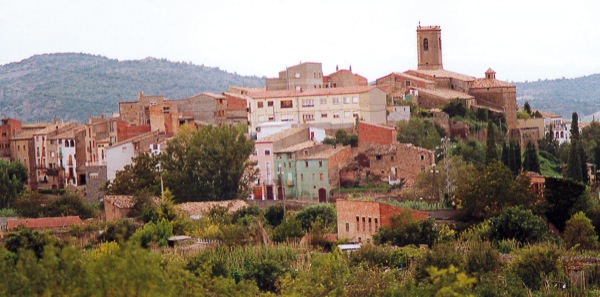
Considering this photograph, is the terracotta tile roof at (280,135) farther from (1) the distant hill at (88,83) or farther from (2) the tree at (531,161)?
(1) the distant hill at (88,83)

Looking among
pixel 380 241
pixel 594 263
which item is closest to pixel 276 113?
pixel 380 241

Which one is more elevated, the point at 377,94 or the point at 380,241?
the point at 377,94

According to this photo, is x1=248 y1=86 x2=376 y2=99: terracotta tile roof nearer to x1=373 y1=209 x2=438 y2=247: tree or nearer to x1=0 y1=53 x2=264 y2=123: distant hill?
x1=373 y1=209 x2=438 y2=247: tree

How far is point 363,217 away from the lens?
45938mm

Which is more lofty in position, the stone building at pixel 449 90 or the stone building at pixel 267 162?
the stone building at pixel 449 90

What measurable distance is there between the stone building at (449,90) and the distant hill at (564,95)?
53.6 meters

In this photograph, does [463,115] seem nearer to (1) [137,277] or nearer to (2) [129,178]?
(2) [129,178]

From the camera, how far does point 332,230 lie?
157 ft

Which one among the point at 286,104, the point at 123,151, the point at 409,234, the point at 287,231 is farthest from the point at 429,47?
the point at 409,234

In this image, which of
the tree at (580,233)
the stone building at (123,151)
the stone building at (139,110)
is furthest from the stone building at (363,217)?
the stone building at (139,110)

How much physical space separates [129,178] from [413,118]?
13.0 meters

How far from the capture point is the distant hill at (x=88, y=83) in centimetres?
12962

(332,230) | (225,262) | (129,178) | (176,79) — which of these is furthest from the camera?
(176,79)

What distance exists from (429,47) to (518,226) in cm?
4756
